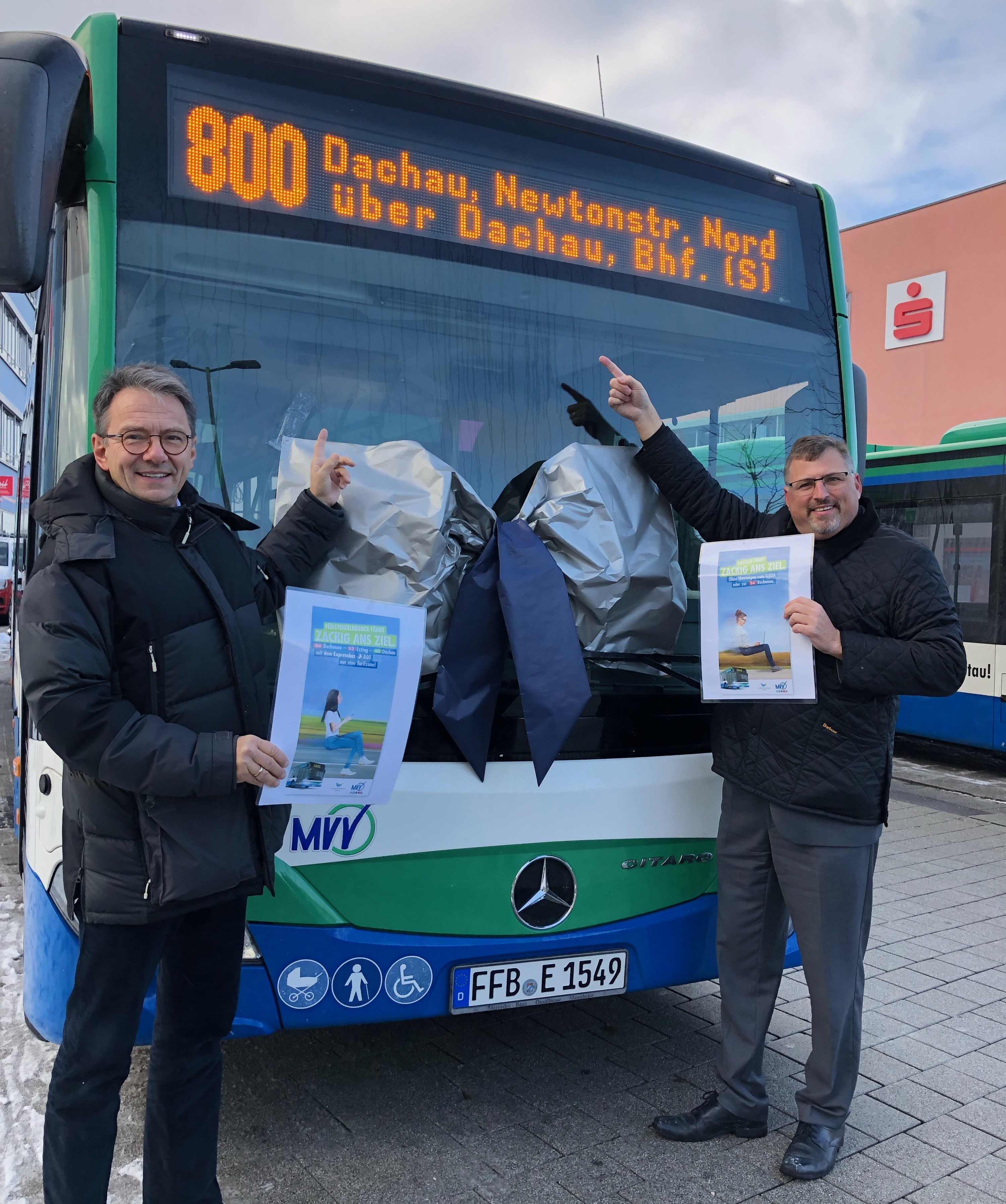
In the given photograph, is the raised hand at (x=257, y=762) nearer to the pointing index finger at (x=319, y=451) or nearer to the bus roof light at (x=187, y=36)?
the pointing index finger at (x=319, y=451)

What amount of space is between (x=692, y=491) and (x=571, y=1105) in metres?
1.93

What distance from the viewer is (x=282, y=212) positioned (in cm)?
283

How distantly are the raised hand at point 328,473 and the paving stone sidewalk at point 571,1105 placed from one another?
1.82m

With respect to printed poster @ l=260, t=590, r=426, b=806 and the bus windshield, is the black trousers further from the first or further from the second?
the bus windshield

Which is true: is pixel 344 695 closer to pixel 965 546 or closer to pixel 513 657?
pixel 513 657

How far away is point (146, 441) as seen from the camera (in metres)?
2.23

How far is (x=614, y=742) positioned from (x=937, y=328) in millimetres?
24057

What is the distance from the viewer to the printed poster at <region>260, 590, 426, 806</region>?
2.28 metres

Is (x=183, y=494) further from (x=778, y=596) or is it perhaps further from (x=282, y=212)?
(x=778, y=596)

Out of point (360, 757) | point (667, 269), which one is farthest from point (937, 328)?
point (360, 757)

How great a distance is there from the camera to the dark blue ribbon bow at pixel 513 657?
273 centimetres

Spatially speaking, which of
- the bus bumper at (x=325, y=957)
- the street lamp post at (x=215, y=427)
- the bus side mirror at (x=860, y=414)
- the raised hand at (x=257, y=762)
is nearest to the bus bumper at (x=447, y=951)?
the bus bumper at (x=325, y=957)

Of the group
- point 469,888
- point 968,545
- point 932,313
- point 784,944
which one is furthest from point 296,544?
point 932,313

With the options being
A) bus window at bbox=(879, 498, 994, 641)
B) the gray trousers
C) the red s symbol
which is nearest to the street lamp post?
the gray trousers
